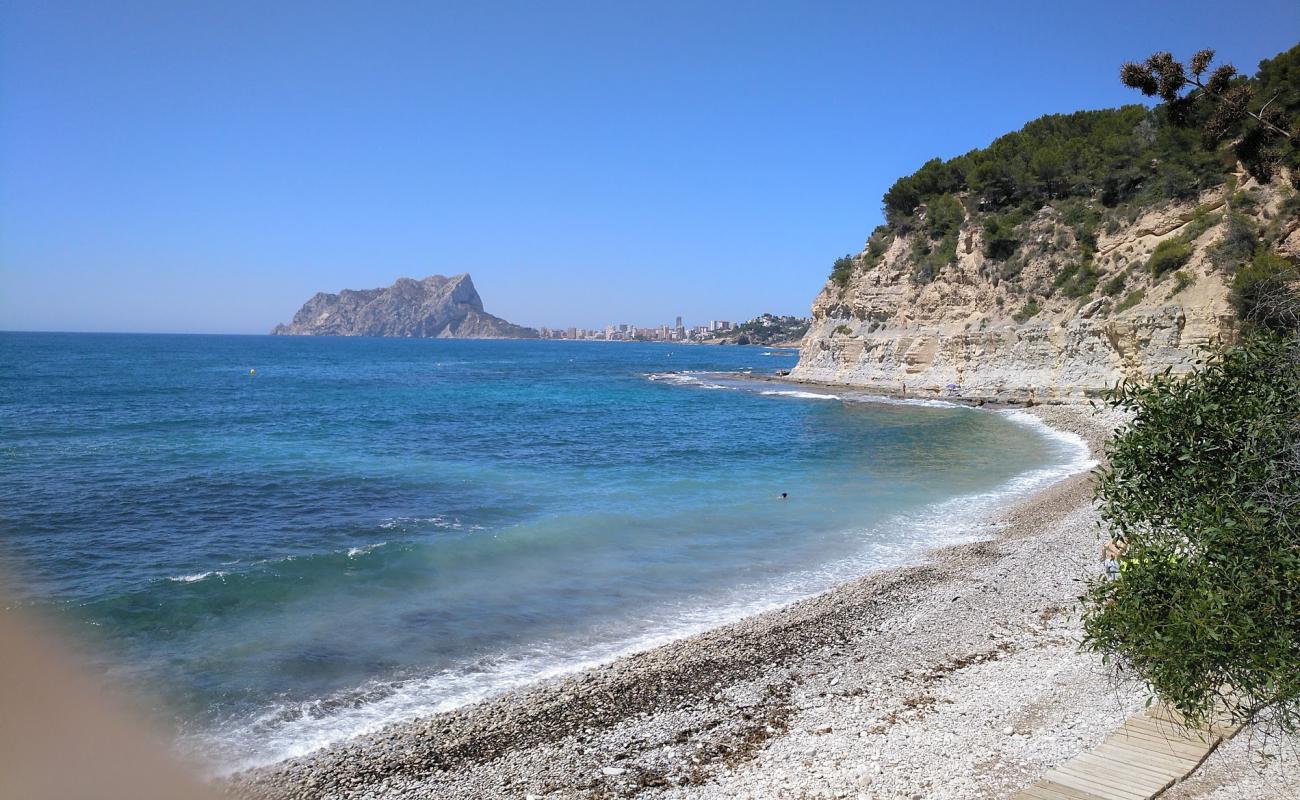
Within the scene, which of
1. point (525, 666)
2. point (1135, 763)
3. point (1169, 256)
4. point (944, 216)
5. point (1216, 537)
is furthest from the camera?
point (944, 216)

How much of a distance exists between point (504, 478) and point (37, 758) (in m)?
16.5

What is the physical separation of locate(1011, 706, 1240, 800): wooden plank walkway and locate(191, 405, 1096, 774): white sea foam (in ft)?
19.7

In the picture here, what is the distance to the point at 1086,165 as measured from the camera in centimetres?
5256

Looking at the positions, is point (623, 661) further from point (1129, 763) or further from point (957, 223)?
point (957, 223)

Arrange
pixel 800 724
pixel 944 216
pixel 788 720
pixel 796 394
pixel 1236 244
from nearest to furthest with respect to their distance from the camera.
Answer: pixel 800 724, pixel 788 720, pixel 1236 244, pixel 796 394, pixel 944 216

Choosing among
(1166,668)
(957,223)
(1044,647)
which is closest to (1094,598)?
(1166,668)

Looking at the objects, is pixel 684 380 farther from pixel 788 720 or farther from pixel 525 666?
pixel 788 720

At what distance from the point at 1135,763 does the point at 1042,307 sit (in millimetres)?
46181

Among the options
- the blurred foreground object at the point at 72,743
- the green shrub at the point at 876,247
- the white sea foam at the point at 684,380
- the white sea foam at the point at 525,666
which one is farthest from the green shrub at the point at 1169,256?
the blurred foreground object at the point at 72,743

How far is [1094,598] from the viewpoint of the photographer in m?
7.09

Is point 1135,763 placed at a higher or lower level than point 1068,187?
lower

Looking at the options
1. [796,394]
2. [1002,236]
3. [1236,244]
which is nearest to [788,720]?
[1236,244]

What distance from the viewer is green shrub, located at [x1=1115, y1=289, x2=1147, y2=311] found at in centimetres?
3950

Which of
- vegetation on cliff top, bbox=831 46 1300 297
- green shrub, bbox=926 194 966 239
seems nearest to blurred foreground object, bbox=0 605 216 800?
vegetation on cliff top, bbox=831 46 1300 297
